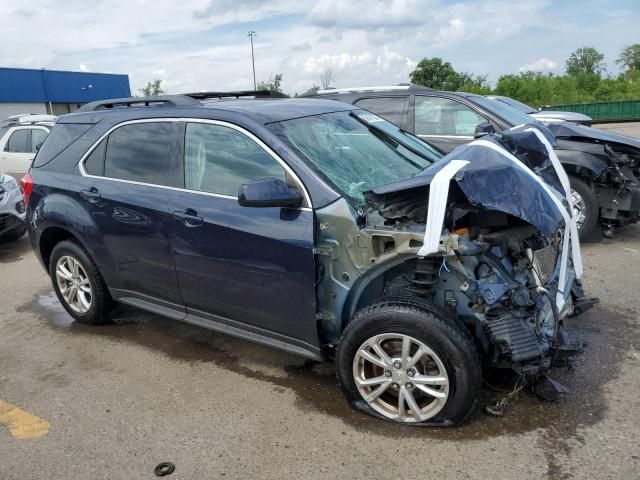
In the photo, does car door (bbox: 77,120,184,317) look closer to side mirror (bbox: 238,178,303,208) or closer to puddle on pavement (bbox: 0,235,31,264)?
side mirror (bbox: 238,178,303,208)

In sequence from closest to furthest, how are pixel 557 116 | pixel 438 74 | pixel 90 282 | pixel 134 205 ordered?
pixel 134 205
pixel 90 282
pixel 557 116
pixel 438 74

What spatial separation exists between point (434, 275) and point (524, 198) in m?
0.63

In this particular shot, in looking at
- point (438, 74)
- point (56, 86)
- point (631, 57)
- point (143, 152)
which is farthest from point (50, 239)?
point (631, 57)

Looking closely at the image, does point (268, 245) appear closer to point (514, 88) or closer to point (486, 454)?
point (486, 454)

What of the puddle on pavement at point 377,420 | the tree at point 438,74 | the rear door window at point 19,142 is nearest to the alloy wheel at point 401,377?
the puddle on pavement at point 377,420

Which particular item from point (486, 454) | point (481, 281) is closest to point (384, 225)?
point (481, 281)

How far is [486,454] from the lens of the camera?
2791mm

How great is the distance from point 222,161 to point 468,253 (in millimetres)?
1706

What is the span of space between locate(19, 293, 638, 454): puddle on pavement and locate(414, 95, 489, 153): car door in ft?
9.99

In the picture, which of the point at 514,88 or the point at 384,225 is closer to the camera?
the point at 384,225

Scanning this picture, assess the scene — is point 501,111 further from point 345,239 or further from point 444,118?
point 345,239

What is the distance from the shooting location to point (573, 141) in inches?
251

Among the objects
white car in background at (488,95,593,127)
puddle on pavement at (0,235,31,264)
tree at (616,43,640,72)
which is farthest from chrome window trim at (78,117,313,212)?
tree at (616,43,640,72)

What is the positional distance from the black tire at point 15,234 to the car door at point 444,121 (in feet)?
18.7
